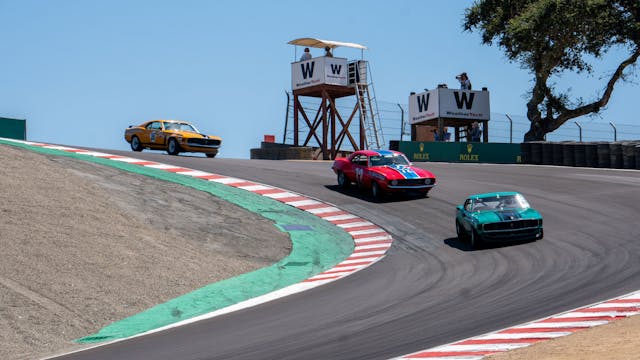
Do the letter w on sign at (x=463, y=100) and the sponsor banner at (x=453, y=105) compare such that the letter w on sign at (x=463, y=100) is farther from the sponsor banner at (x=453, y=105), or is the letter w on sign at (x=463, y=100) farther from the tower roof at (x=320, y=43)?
the tower roof at (x=320, y=43)

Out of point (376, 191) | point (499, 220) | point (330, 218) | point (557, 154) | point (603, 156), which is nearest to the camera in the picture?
point (499, 220)

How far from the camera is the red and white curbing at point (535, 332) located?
358 inches

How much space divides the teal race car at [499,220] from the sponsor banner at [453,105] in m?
21.9

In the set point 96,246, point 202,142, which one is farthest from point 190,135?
point 96,246

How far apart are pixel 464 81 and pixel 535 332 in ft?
108

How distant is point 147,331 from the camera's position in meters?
12.0

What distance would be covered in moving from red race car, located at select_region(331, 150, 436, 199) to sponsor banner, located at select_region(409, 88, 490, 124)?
1462 cm

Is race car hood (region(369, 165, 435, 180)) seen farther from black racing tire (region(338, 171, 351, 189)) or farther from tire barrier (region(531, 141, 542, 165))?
tire barrier (region(531, 141, 542, 165))

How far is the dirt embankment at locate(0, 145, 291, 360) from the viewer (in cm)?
1228

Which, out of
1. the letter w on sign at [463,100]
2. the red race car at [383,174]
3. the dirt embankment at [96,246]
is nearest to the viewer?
the dirt embankment at [96,246]

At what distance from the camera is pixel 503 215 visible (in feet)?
60.1

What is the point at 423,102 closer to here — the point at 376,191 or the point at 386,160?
the point at 386,160

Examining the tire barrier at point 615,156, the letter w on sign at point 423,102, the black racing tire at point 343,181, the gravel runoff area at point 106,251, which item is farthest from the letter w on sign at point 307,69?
the gravel runoff area at point 106,251

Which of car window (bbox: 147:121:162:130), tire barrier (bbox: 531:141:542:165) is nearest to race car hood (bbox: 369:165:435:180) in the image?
car window (bbox: 147:121:162:130)
